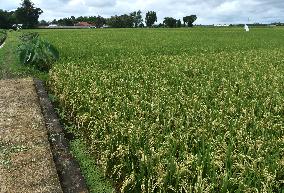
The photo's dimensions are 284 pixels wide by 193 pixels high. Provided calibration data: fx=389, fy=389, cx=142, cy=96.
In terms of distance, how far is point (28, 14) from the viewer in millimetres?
107375

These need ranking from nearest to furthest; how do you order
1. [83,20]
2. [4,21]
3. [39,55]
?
1. [39,55]
2. [4,21]
3. [83,20]

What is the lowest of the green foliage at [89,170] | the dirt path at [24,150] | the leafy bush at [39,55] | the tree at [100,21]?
the tree at [100,21]

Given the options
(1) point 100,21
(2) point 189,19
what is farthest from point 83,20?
(2) point 189,19

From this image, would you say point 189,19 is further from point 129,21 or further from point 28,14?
point 28,14

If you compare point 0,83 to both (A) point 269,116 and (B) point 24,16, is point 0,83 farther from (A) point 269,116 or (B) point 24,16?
(B) point 24,16

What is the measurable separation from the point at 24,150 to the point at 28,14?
10848 centimetres

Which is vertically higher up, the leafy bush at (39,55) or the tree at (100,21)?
the leafy bush at (39,55)

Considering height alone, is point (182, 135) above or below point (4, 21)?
→ above

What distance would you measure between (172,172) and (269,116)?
8.85 ft

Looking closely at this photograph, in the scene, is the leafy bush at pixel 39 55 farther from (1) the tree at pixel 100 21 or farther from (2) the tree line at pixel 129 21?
(1) the tree at pixel 100 21

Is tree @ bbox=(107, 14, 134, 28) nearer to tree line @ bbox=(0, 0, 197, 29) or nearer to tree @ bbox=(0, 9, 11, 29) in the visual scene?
tree line @ bbox=(0, 0, 197, 29)

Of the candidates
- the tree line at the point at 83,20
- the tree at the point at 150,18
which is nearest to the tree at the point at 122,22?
the tree line at the point at 83,20

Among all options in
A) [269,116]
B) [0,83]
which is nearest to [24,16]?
[0,83]

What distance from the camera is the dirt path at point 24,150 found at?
15.0ft
